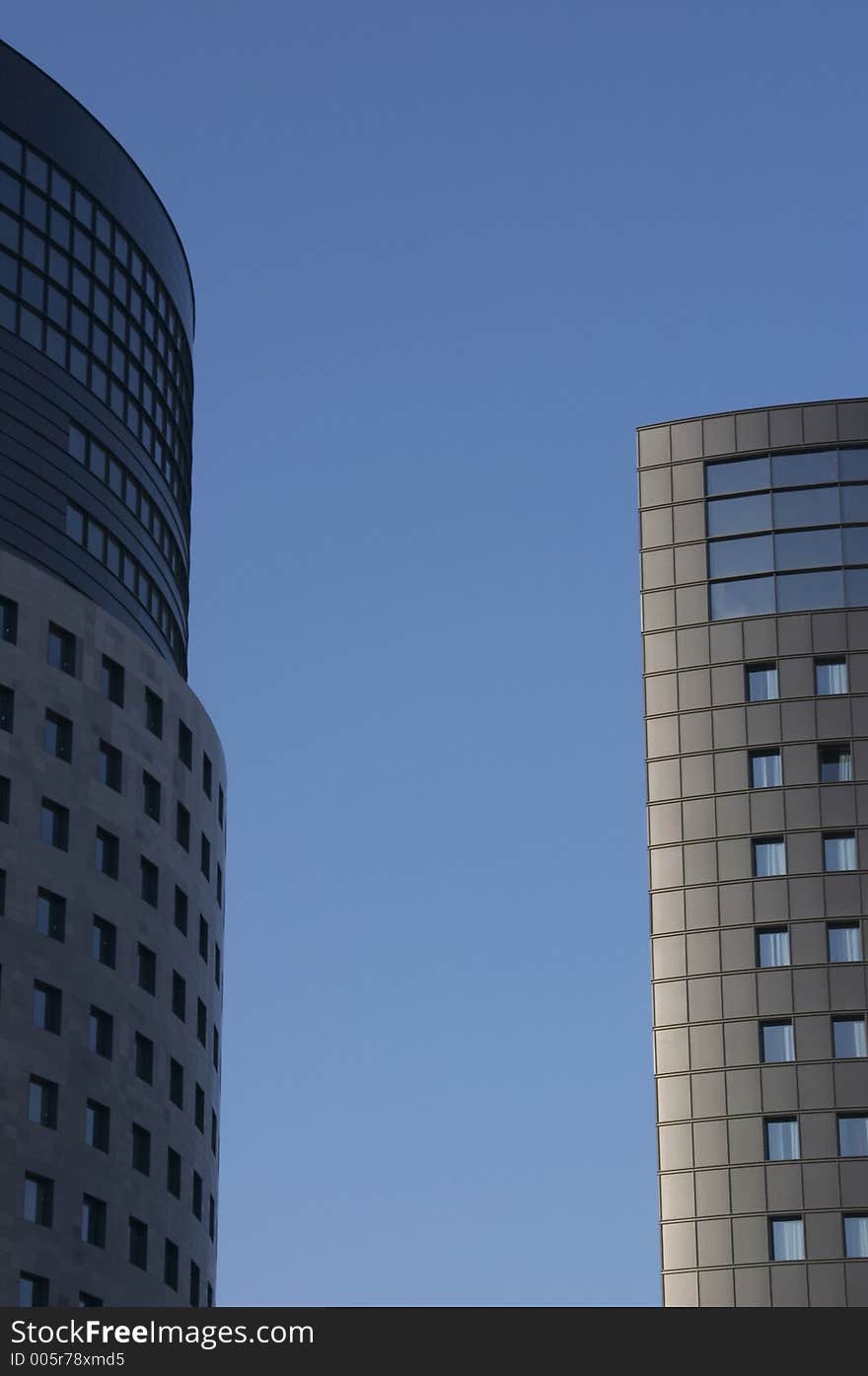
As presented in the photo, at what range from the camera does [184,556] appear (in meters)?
91.6

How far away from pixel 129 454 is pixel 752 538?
69.6ft

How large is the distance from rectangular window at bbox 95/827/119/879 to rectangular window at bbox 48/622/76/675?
16.3 ft

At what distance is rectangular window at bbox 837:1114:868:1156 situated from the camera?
237 ft

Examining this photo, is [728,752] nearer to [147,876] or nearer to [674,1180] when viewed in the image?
[674,1180]

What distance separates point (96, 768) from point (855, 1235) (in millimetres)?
26040

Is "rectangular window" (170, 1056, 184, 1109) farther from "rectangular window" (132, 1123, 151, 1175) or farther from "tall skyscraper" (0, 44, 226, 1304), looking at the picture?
"rectangular window" (132, 1123, 151, 1175)

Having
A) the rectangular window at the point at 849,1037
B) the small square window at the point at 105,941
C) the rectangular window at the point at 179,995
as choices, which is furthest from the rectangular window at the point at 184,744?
the rectangular window at the point at 849,1037

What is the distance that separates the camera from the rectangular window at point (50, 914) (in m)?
71.2

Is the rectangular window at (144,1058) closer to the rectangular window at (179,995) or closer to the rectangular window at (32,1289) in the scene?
the rectangular window at (179,995)

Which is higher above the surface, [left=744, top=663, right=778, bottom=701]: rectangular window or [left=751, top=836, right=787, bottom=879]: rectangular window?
[left=744, top=663, right=778, bottom=701]: rectangular window

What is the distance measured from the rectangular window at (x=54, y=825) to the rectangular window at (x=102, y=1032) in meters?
4.90

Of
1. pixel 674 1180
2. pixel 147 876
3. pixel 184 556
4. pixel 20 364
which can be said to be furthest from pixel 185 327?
pixel 674 1180

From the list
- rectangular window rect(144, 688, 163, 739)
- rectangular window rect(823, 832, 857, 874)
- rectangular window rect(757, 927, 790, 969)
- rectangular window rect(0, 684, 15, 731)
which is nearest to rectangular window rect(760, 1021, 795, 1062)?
rectangular window rect(757, 927, 790, 969)

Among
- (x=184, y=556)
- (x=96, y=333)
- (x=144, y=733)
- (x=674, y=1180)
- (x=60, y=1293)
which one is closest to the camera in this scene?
(x=60, y=1293)
